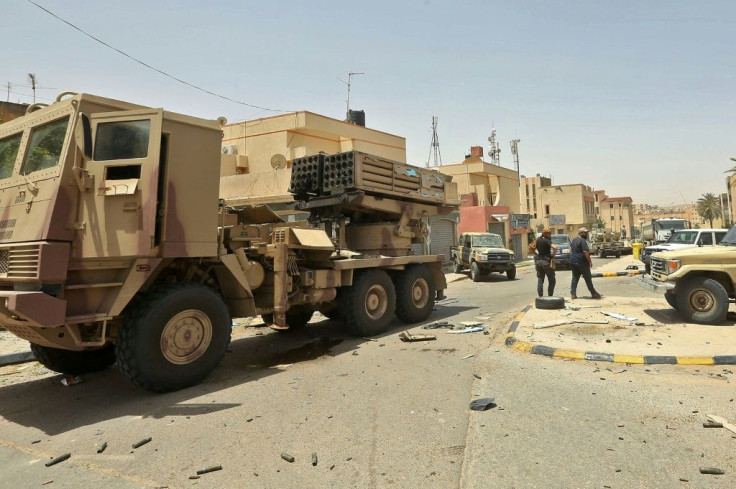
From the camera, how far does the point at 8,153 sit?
17.1 ft

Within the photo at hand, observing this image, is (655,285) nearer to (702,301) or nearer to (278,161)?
(702,301)

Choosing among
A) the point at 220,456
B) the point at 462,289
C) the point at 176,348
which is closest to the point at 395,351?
the point at 176,348

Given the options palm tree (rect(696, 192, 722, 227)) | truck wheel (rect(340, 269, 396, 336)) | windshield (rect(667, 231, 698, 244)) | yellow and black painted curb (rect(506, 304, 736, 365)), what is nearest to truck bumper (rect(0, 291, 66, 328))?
truck wheel (rect(340, 269, 396, 336))

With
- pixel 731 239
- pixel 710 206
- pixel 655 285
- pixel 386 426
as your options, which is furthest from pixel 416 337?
pixel 710 206

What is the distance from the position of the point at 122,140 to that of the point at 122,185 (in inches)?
21.5

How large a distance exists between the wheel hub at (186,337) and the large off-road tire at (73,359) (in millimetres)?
1664

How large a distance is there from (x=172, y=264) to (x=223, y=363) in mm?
1789

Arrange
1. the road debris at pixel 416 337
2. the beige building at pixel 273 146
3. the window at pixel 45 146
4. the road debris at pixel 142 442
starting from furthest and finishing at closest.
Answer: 1. the beige building at pixel 273 146
2. the road debris at pixel 416 337
3. the window at pixel 45 146
4. the road debris at pixel 142 442

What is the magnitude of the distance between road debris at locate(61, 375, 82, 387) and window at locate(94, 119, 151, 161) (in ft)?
9.60

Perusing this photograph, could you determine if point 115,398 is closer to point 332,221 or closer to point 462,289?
point 332,221

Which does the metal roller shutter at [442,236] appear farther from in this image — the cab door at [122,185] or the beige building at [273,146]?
the cab door at [122,185]

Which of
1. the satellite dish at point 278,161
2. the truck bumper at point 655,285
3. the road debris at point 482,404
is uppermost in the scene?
the satellite dish at point 278,161

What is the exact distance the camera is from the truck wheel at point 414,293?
8688mm

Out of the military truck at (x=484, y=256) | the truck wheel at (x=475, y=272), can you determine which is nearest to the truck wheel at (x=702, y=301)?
the military truck at (x=484, y=256)
